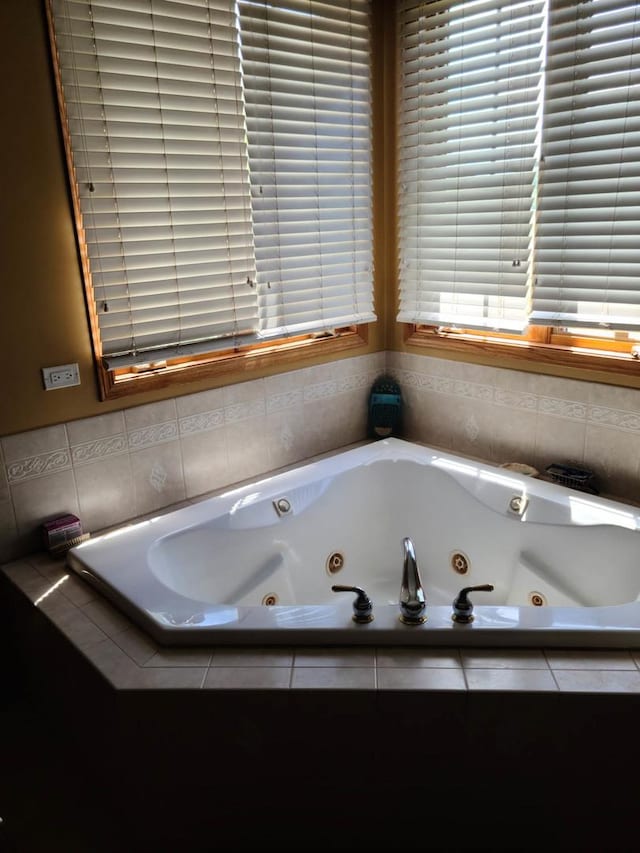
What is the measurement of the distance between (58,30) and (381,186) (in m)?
1.49

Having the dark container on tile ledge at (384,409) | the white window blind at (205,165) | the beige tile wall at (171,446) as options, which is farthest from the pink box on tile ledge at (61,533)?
the dark container on tile ledge at (384,409)

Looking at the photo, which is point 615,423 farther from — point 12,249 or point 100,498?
point 12,249

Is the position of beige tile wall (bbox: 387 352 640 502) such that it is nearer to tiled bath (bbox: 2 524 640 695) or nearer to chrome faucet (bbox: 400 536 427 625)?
tiled bath (bbox: 2 524 640 695)

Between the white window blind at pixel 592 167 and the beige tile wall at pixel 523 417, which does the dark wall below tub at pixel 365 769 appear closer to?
the beige tile wall at pixel 523 417

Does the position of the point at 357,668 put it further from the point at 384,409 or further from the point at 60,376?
the point at 384,409

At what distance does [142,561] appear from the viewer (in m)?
2.03

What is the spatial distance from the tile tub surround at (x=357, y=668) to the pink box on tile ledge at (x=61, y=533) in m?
0.45

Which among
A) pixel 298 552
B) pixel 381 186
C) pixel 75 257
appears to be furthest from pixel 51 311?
pixel 381 186

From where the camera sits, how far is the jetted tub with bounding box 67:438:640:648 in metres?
1.67

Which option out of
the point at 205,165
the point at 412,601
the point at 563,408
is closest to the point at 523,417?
the point at 563,408

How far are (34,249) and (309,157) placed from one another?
1.16m

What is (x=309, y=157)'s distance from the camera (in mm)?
2625

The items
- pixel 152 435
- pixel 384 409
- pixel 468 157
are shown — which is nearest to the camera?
pixel 152 435

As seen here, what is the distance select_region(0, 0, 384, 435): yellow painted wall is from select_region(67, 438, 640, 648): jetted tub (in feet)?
1.61
